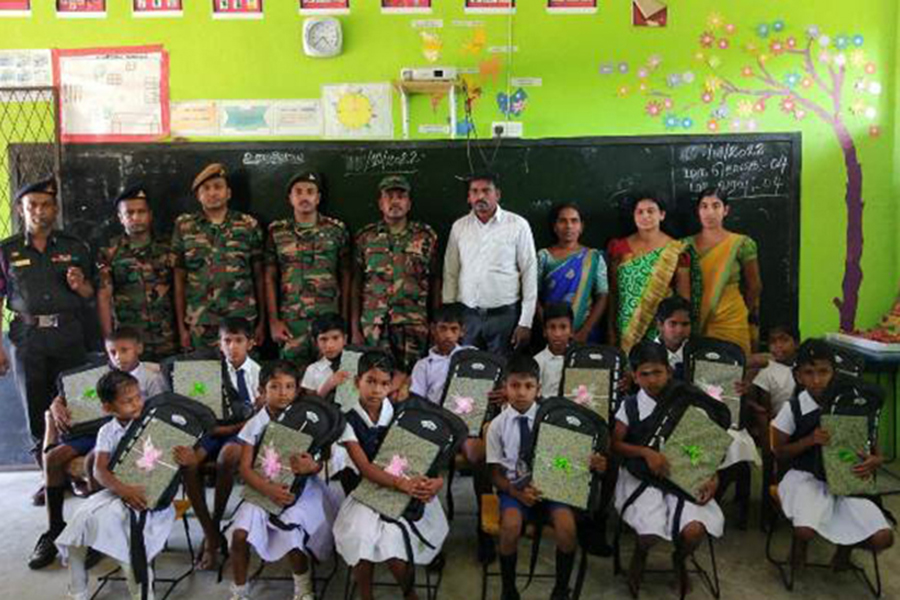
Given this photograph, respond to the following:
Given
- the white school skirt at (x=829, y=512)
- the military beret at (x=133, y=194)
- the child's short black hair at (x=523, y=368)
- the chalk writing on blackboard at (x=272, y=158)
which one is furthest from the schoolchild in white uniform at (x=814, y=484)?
the military beret at (x=133, y=194)

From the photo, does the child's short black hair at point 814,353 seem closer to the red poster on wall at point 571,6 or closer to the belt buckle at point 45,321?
the red poster on wall at point 571,6

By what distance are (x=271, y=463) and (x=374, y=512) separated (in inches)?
17.8

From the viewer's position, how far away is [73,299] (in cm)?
390

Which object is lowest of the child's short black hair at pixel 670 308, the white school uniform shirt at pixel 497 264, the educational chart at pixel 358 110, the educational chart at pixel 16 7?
the child's short black hair at pixel 670 308

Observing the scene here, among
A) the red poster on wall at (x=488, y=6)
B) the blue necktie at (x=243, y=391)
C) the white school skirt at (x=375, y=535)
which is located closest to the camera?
the white school skirt at (x=375, y=535)

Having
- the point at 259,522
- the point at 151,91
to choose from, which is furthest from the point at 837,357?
the point at 151,91

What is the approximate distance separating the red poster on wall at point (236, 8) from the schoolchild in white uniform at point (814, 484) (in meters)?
3.73

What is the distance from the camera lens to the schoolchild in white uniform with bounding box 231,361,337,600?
2.76 m

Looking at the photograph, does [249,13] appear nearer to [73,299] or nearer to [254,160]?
[254,160]

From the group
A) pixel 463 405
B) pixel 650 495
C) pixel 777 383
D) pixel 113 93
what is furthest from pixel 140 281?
pixel 777 383

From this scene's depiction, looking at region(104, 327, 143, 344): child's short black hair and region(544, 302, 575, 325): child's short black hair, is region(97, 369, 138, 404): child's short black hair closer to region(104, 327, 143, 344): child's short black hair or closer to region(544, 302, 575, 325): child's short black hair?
region(104, 327, 143, 344): child's short black hair

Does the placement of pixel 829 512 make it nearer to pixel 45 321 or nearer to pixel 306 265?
pixel 306 265

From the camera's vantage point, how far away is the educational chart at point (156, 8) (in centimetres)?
452

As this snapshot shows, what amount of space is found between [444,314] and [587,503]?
126 cm
